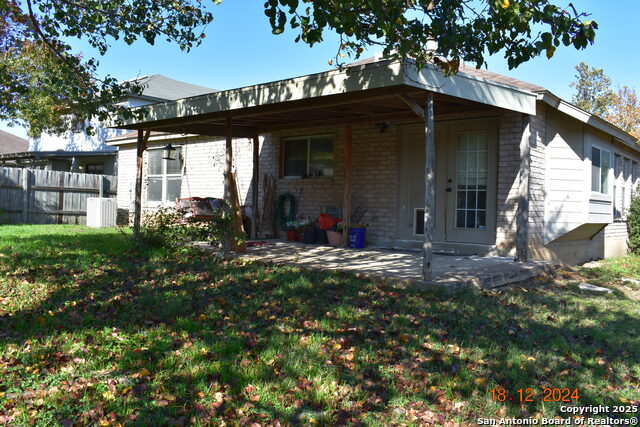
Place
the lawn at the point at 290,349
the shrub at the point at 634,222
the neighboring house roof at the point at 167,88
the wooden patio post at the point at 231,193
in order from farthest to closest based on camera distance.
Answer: the neighboring house roof at the point at 167,88
the shrub at the point at 634,222
the wooden patio post at the point at 231,193
the lawn at the point at 290,349

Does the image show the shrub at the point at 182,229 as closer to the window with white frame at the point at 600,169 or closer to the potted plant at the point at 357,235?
the potted plant at the point at 357,235

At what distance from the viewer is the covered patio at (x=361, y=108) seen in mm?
6055

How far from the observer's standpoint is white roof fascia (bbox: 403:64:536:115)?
5.82m

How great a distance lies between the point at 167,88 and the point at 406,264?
A: 18.8 meters

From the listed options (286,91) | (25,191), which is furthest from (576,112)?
(25,191)

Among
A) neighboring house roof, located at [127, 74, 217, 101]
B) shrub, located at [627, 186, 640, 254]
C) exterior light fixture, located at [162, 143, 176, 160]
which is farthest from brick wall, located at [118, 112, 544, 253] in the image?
neighboring house roof, located at [127, 74, 217, 101]

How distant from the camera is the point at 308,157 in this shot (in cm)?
1126

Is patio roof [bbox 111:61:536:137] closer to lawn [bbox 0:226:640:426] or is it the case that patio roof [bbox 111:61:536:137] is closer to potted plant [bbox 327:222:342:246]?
potted plant [bbox 327:222:342:246]

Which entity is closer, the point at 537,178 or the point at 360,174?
the point at 537,178

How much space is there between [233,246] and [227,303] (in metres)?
3.20

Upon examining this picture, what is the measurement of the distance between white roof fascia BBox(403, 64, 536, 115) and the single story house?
0.9 inches

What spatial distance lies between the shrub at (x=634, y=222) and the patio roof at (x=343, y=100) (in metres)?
7.18

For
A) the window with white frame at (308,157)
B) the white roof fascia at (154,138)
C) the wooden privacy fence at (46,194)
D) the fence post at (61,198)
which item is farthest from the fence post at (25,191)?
the window with white frame at (308,157)

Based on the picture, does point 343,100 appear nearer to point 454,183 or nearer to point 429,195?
point 429,195
